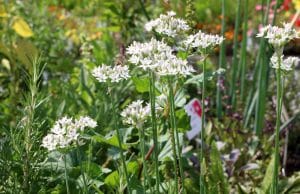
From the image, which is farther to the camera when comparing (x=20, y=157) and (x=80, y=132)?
(x=20, y=157)

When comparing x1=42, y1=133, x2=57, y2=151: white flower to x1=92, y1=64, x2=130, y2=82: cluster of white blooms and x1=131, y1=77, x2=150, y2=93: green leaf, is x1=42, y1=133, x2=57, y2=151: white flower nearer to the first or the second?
x1=92, y1=64, x2=130, y2=82: cluster of white blooms

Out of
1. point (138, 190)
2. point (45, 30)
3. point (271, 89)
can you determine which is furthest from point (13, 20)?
point (138, 190)

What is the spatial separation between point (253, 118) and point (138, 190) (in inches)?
49.9

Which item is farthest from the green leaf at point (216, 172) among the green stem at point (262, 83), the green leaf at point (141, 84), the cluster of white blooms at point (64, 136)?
the cluster of white blooms at point (64, 136)

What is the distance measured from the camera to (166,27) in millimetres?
1220

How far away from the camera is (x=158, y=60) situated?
109 cm

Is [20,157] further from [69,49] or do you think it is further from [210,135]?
[69,49]

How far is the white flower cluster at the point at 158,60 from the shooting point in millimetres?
1072

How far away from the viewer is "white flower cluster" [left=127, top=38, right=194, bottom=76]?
1072 millimetres

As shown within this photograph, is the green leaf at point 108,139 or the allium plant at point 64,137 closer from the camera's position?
the allium plant at point 64,137

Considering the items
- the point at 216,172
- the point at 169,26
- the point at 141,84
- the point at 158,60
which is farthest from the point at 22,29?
the point at 158,60

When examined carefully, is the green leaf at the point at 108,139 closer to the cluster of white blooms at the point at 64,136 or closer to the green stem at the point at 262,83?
the cluster of white blooms at the point at 64,136

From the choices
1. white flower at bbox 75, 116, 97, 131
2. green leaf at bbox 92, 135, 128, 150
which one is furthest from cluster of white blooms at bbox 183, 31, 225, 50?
green leaf at bbox 92, 135, 128, 150

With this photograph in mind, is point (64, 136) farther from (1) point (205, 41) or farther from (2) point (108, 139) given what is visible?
→ (2) point (108, 139)
